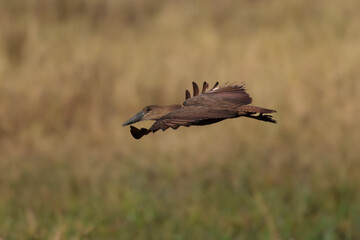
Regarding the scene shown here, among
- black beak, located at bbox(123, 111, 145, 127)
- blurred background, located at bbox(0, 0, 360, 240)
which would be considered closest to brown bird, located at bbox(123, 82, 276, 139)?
black beak, located at bbox(123, 111, 145, 127)

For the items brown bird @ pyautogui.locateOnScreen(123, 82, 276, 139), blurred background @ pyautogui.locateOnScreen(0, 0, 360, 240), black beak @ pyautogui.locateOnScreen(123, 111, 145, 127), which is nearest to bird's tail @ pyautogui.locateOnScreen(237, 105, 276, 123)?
brown bird @ pyautogui.locateOnScreen(123, 82, 276, 139)

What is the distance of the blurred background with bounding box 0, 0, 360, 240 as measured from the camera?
14.7 ft

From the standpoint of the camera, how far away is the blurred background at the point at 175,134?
4.48m

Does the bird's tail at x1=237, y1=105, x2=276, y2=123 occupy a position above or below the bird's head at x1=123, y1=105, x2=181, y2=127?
below

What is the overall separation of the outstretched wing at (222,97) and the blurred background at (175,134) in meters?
2.57

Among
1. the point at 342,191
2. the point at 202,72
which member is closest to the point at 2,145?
the point at 202,72

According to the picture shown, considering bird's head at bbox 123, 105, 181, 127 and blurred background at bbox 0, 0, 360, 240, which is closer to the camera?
bird's head at bbox 123, 105, 181, 127

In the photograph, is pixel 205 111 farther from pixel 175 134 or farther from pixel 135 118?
pixel 175 134

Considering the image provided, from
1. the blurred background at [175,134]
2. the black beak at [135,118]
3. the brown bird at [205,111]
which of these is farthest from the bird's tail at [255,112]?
the blurred background at [175,134]

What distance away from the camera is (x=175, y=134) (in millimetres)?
5820

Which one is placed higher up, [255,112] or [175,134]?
[175,134]

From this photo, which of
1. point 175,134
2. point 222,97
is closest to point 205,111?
point 222,97

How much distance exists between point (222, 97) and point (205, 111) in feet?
0.15

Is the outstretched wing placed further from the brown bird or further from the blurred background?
the blurred background
